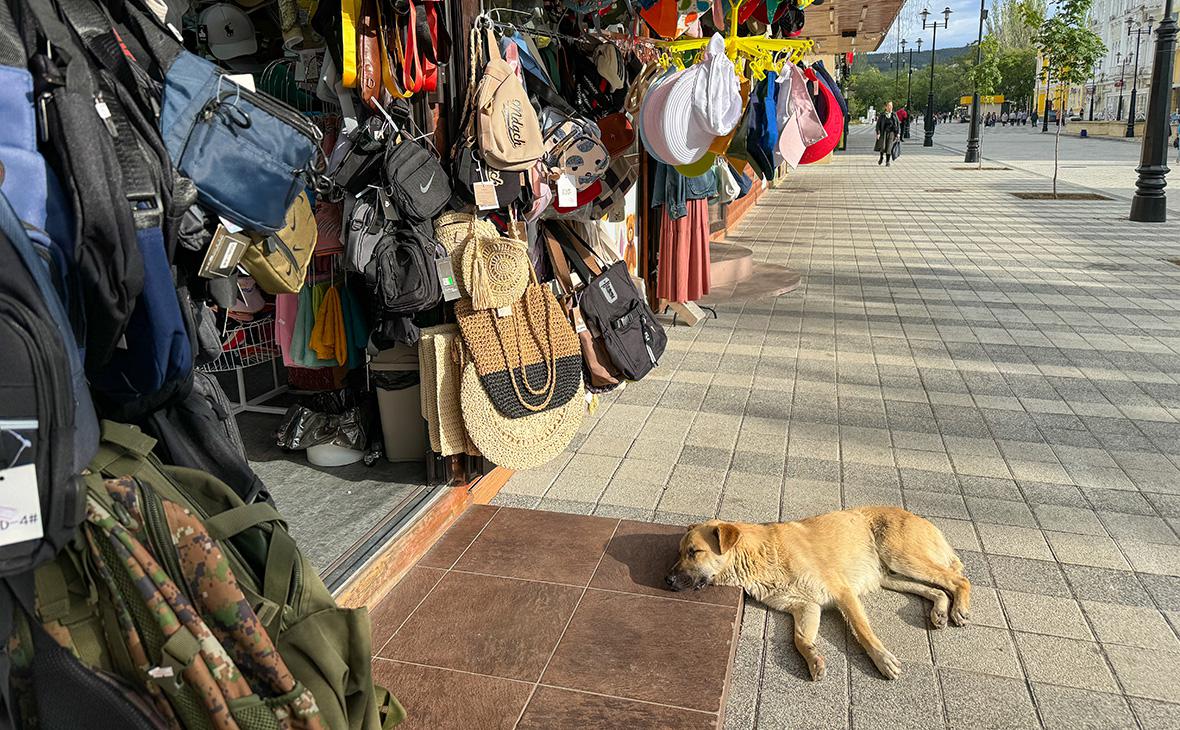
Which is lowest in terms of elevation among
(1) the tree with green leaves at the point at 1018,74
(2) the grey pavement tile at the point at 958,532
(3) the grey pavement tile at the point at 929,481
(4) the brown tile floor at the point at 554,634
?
(2) the grey pavement tile at the point at 958,532

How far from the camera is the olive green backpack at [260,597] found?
162cm

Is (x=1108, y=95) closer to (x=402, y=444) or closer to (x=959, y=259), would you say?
(x=959, y=259)

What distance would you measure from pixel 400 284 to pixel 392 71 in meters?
0.86

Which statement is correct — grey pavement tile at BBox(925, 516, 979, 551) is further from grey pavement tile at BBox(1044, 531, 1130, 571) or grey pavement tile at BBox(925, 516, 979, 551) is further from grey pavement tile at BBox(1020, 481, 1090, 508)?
grey pavement tile at BBox(1020, 481, 1090, 508)

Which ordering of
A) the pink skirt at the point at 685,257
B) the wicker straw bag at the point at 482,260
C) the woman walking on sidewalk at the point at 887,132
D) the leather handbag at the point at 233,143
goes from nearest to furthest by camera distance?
the leather handbag at the point at 233,143 → the wicker straw bag at the point at 482,260 → the pink skirt at the point at 685,257 → the woman walking on sidewalk at the point at 887,132

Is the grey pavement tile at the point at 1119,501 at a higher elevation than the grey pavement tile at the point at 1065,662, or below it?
higher

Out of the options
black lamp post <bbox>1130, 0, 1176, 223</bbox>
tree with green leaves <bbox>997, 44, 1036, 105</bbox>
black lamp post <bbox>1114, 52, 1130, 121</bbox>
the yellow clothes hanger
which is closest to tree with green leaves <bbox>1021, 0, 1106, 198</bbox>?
black lamp post <bbox>1130, 0, 1176, 223</bbox>

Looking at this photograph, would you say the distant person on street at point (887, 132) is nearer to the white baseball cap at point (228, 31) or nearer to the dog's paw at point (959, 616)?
the white baseball cap at point (228, 31)

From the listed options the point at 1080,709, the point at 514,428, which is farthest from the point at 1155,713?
the point at 514,428

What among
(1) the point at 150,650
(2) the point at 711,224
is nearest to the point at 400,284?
(1) the point at 150,650

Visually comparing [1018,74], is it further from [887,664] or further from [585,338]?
[887,664]

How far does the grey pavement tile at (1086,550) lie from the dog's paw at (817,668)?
136 centimetres

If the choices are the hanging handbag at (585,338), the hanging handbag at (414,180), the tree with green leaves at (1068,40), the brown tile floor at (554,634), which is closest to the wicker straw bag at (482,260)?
the hanging handbag at (414,180)

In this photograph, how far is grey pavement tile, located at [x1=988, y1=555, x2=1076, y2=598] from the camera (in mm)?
3412
